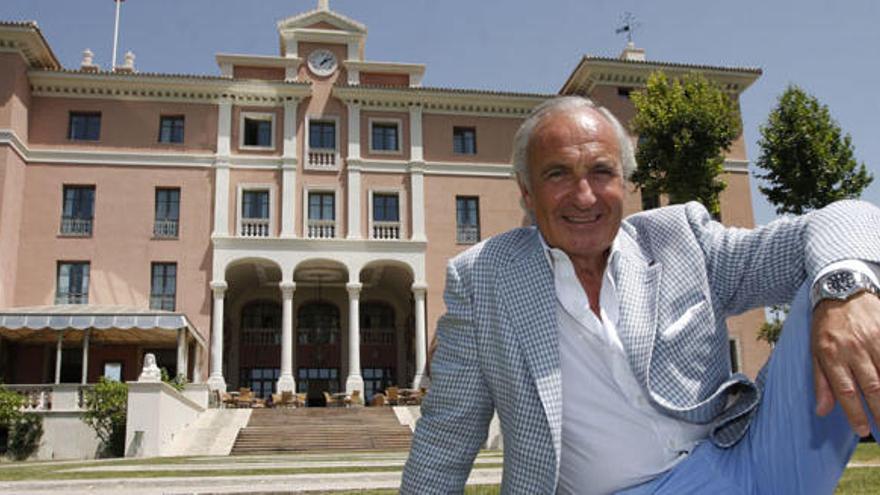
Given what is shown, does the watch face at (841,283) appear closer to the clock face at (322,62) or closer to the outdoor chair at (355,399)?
the outdoor chair at (355,399)

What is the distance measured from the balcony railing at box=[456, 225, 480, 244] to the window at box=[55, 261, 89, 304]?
13.1 meters

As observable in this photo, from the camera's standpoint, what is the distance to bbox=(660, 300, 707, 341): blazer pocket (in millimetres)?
1999

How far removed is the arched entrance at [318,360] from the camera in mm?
30266

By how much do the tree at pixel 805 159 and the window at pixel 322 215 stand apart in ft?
47.9

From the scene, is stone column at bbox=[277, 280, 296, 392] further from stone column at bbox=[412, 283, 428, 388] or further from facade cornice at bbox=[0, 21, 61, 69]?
facade cornice at bbox=[0, 21, 61, 69]

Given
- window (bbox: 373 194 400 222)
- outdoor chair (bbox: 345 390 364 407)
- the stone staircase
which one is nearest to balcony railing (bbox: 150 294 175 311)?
the stone staircase

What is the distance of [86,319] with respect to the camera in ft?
72.8

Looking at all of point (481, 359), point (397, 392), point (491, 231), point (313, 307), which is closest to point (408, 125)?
point (491, 231)

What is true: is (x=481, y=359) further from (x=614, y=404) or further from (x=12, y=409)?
(x=12, y=409)

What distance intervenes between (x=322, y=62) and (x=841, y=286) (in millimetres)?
29452

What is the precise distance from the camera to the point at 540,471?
1931 mm

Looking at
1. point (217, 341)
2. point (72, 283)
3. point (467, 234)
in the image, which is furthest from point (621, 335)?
point (72, 283)

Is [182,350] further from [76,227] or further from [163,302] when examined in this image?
[76,227]

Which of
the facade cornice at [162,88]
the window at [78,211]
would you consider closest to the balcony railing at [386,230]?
the facade cornice at [162,88]
